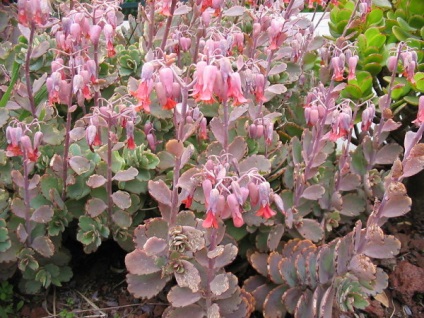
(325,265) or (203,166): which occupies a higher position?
(203,166)

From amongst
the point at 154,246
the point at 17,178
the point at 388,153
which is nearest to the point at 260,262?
the point at 154,246

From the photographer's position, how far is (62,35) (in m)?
1.51

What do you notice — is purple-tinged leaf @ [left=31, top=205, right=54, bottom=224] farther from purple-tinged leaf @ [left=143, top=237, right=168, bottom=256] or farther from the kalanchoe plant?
purple-tinged leaf @ [left=143, top=237, right=168, bottom=256]

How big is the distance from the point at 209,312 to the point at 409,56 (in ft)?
2.98

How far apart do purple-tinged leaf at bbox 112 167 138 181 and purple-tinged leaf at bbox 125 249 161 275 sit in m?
0.22

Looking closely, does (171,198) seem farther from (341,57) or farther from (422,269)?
(422,269)

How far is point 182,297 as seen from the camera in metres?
1.33

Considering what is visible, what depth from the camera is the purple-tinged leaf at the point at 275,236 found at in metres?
1.56

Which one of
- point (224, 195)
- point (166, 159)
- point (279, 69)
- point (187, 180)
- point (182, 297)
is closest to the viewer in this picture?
point (224, 195)

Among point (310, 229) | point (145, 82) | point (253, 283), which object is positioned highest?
point (145, 82)

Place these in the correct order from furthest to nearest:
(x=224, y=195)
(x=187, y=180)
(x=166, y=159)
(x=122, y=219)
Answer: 1. (x=122, y=219)
2. (x=166, y=159)
3. (x=187, y=180)
4. (x=224, y=195)

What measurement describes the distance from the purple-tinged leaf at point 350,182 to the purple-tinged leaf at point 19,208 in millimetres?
976

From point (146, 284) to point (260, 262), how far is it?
0.35 m

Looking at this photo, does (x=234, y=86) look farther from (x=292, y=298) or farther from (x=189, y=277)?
(x=292, y=298)
